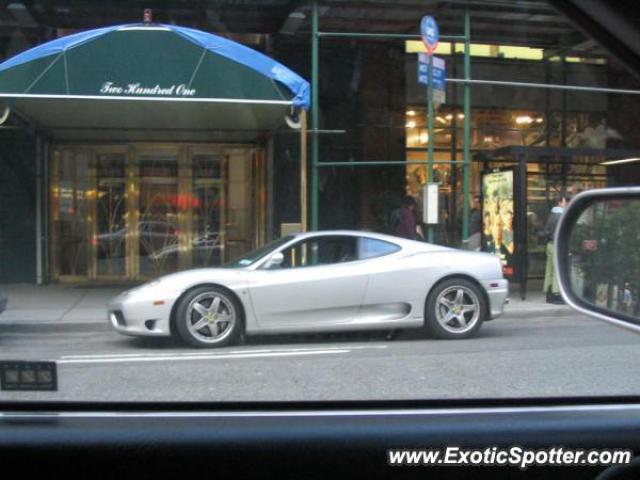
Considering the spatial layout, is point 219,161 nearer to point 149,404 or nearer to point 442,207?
point 442,207

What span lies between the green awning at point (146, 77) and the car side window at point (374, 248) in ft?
10.9

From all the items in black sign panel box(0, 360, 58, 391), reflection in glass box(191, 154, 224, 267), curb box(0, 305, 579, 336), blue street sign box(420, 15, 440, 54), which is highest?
blue street sign box(420, 15, 440, 54)

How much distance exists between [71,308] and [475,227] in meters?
6.71

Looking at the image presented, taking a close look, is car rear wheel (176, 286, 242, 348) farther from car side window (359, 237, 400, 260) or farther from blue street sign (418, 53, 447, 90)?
blue street sign (418, 53, 447, 90)

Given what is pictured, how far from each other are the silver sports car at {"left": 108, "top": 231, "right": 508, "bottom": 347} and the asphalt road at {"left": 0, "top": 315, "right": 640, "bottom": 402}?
194 millimetres

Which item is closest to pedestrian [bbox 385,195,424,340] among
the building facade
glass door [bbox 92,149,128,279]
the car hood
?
the building facade

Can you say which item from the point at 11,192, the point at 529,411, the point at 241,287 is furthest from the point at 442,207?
the point at 529,411

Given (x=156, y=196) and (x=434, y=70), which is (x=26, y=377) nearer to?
(x=434, y=70)

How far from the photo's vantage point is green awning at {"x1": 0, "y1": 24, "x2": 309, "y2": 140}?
29.0 ft

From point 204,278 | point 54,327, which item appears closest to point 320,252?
point 204,278

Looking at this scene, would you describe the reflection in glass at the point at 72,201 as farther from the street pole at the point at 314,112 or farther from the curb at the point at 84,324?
the curb at the point at 84,324

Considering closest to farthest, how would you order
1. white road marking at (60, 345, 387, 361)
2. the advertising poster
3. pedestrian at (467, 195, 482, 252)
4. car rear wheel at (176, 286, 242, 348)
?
white road marking at (60, 345, 387, 361), car rear wheel at (176, 286, 242, 348), the advertising poster, pedestrian at (467, 195, 482, 252)

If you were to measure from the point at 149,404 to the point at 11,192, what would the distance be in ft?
36.2

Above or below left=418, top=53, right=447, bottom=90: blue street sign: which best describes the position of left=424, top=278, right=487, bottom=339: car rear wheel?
below
